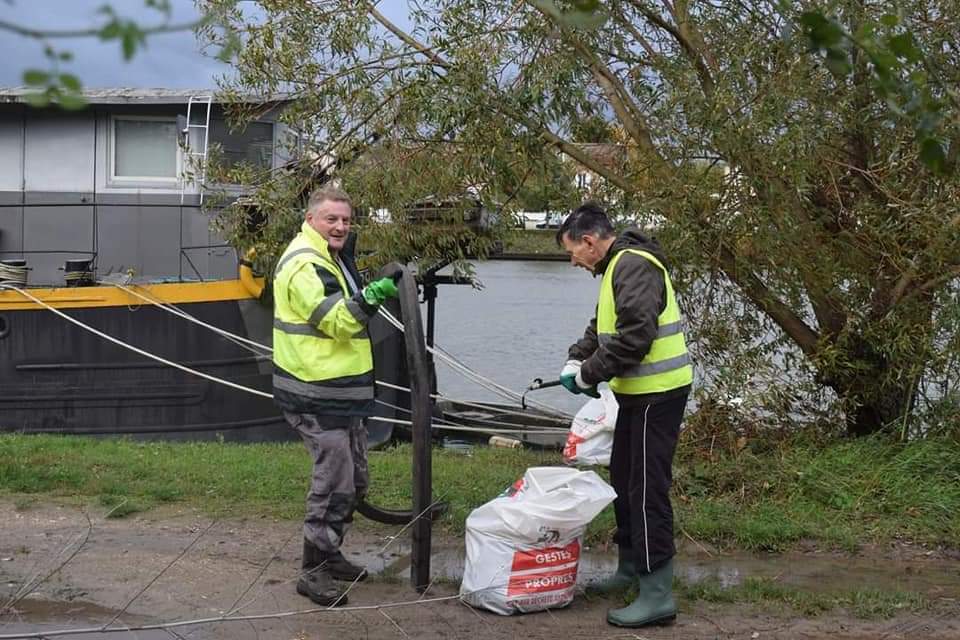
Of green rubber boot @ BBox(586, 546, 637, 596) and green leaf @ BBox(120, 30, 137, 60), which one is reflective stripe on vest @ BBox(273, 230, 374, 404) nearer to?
green rubber boot @ BBox(586, 546, 637, 596)

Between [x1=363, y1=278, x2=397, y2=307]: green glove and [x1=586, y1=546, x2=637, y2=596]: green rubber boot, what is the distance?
159 centimetres

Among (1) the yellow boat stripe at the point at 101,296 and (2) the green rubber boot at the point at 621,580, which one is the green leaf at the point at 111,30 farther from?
(1) the yellow boat stripe at the point at 101,296

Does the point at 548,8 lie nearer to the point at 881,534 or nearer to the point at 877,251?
the point at 881,534

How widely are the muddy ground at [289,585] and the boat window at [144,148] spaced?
628cm

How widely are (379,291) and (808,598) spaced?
2295mm

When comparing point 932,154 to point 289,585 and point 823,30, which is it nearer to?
point 823,30

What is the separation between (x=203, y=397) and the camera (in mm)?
10836

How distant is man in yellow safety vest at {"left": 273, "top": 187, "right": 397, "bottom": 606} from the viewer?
4375 mm

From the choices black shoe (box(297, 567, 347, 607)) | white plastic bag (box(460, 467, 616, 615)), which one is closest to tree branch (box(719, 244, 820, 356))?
white plastic bag (box(460, 467, 616, 615))

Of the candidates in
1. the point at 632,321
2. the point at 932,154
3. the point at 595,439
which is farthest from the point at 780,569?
the point at 932,154

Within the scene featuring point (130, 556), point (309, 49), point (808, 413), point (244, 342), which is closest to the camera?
point (130, 556)

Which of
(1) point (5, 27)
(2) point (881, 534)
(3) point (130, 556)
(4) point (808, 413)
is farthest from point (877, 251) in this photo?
(1) point (5, 27)

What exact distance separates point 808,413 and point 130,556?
4.61 m

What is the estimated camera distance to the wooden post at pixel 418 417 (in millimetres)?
4512
